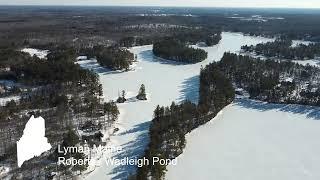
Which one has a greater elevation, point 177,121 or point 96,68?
point 177,121

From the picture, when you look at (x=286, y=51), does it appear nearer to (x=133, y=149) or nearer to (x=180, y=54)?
(x=180, y=54)

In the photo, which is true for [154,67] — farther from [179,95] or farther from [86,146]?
[86,146]

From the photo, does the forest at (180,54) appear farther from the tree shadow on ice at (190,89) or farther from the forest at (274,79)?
the tree shadow on ice at (190,89)

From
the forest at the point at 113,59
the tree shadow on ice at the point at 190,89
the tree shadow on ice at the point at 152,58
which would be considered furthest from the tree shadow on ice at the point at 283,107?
the tree shadow on ice at the point at 152,58

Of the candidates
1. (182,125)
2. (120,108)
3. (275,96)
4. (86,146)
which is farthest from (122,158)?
(275,96)

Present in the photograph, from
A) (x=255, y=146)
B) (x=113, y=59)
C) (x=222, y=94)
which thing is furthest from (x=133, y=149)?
(x=113, y=59)

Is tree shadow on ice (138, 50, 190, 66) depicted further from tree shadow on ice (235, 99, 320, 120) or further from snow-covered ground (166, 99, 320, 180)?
snow-covered ground (166, 99, 320, 180)
